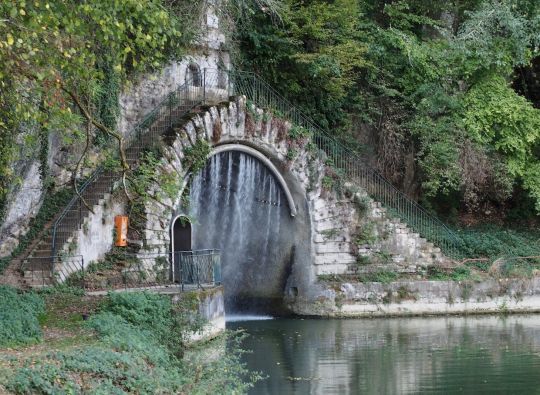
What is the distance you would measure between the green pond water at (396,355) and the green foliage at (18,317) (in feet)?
14.3

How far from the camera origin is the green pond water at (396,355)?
1928cm

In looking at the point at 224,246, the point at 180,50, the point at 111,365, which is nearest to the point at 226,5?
the point at 180,50

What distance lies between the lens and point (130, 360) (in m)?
15.3

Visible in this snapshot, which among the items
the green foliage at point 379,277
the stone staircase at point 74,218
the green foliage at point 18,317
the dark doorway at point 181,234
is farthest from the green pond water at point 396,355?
the stone staircase at point 74,218

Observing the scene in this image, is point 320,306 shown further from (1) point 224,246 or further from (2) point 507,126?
(2) point 507,126

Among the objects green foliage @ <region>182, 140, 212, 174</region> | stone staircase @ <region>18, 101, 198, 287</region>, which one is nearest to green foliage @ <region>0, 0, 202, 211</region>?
stone staircase @ <region>18, 101, 198, 287</region>

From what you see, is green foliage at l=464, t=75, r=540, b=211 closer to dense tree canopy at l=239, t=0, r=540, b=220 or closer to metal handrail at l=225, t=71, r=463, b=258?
dense tree canopy at l=239, t=0, r=540, b=220

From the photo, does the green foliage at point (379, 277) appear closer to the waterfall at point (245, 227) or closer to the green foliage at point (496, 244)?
the waterfall at point (245, 227)

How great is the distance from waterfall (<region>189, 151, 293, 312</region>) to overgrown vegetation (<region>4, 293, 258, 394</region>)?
813cm

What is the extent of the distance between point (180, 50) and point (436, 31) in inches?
463

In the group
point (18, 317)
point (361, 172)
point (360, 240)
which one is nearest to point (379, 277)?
point (360, 240)

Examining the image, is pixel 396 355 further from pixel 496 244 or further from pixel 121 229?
pixel 496 244

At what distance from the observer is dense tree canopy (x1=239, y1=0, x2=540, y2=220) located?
32.3 m

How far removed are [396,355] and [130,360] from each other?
8.80 meters
